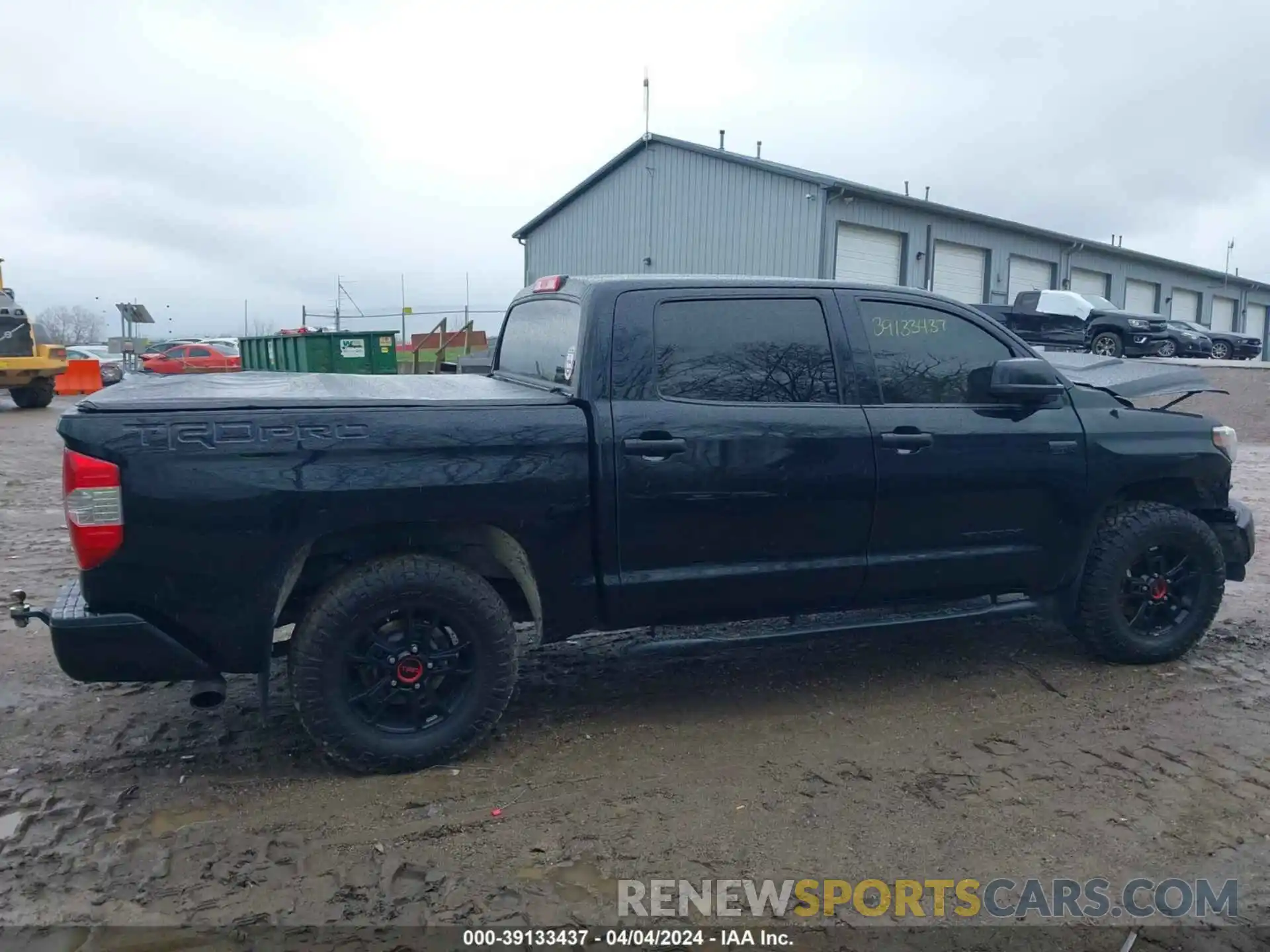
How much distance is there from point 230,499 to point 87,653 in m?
0.69

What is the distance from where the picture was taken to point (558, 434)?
3.81 m

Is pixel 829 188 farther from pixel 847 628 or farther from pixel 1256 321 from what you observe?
pixel 1256 321

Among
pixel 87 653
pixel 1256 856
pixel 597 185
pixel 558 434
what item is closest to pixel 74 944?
pixel 87 653

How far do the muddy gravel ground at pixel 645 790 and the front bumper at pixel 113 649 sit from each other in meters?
0.46

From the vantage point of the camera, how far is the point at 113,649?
3395 mm

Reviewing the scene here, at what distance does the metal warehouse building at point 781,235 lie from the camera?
24.0m

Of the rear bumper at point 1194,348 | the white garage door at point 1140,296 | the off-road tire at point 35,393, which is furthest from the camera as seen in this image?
the white garage door at point 1140,296

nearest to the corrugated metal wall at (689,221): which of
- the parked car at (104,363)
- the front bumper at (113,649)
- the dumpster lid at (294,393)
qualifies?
the parked car at (104,363)

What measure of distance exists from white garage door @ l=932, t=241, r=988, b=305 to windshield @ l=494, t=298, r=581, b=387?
22908mm

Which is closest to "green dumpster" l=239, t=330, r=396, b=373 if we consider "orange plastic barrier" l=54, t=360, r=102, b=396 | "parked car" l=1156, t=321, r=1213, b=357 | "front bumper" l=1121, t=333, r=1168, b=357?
"orange plastic barrier" l=54, t=360, r=102, b=396

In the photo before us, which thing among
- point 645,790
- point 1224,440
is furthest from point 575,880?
point 1224,440

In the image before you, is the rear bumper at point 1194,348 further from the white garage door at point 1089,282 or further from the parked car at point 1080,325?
the white garage door at point 1089,282

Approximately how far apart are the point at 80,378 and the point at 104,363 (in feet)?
16.3

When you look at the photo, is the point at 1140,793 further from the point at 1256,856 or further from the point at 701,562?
the point at 701,562
